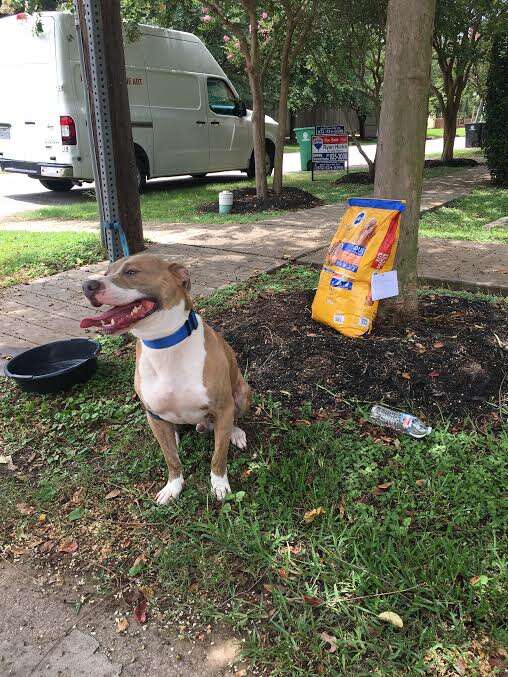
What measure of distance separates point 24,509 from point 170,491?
699 millimetres

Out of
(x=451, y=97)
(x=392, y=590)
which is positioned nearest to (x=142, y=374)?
(x=392, y=590)

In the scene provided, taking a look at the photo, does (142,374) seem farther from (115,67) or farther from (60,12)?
(60,12)

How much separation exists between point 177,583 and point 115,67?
4.11 m

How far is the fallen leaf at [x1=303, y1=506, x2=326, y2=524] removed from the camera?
7.59 ft

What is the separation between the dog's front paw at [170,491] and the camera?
2500 millimetres

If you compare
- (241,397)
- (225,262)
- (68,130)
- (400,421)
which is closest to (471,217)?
(225,262)

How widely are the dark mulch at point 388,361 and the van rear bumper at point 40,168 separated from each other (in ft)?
24.7

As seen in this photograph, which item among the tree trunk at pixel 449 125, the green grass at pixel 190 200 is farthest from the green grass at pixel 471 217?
the tree trunk at pixel 449 125

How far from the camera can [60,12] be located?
927 cm

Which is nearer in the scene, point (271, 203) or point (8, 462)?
point (8, 462)

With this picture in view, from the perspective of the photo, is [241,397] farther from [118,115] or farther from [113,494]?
[118,115]

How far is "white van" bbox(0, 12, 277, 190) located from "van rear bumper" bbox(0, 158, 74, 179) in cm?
2

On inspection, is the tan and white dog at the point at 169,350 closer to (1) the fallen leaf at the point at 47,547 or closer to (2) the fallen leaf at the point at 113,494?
(2) the fallen leaf at the point at 113,494

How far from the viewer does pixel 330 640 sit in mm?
1824
